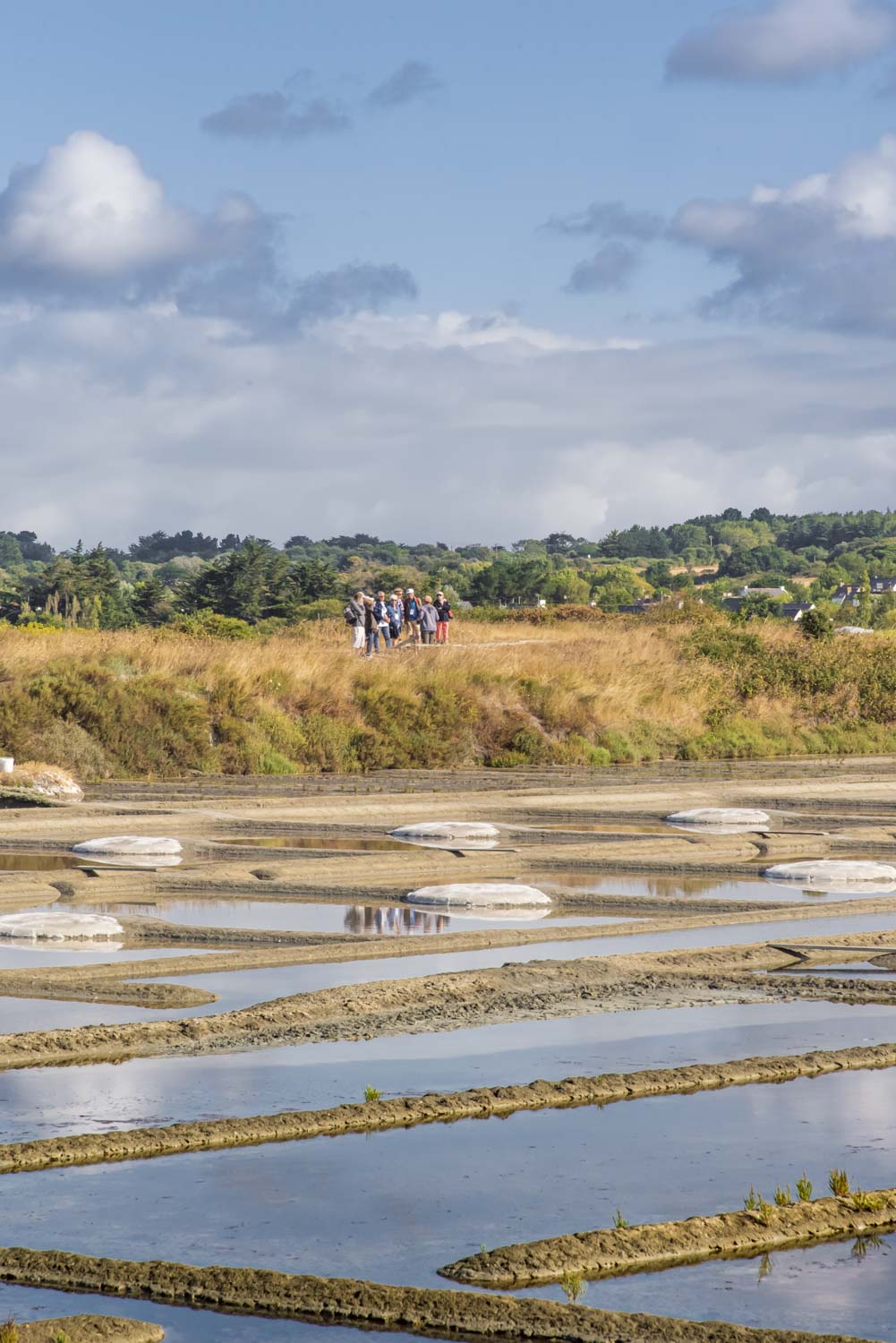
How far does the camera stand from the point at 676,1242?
650cm

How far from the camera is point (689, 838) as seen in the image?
67.9ft

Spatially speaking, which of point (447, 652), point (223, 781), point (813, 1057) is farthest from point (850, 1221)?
point (447, 652)

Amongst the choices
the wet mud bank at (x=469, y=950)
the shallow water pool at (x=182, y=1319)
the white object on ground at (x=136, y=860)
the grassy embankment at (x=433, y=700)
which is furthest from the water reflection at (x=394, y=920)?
the grassy embankment at (x=433, y=700)

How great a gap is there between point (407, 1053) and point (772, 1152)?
8.25ft

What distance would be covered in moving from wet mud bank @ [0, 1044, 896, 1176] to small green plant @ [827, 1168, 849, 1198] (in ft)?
0.60

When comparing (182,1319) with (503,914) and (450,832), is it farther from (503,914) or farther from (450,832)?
(450,832)

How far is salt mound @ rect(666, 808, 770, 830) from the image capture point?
22.8m

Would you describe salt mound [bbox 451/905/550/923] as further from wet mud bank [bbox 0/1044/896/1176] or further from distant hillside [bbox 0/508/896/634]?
distant hillside [bbox 0/508/896/634]

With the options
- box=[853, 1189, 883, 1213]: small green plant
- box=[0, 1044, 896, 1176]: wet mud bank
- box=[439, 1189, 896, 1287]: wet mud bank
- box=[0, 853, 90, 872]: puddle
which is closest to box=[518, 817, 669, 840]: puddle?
box=[0, 853, 90, 872]: puddle

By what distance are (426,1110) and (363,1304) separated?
2.49m

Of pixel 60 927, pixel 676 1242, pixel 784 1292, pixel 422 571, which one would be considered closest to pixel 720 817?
pixel 60 927

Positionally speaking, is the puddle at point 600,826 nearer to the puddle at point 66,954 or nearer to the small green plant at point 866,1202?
the puddle at point 66,954

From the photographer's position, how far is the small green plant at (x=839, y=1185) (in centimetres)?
702

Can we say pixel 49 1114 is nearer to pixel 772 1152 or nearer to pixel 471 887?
pixel 772 1152
